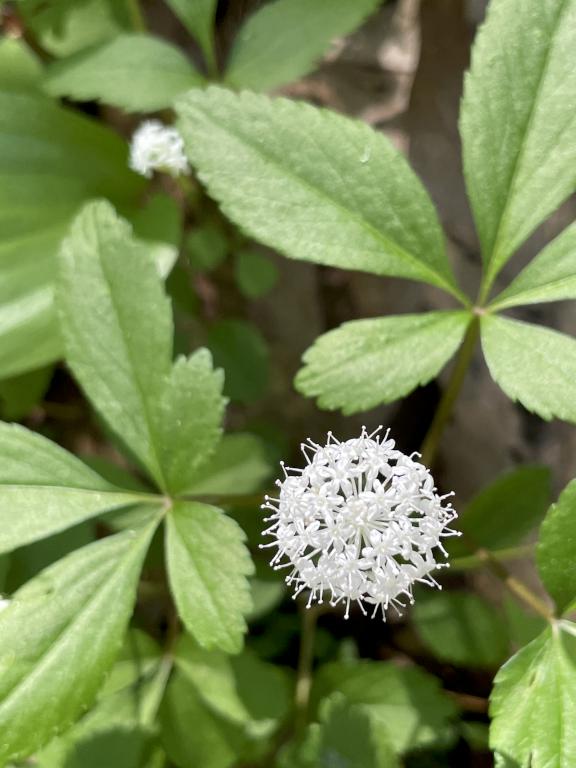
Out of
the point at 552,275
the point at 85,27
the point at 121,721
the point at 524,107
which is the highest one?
the point at 85,27

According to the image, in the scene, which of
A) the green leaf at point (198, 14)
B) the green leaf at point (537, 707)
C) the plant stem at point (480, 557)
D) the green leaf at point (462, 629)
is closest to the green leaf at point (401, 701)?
the green leaf at point (462, 629)

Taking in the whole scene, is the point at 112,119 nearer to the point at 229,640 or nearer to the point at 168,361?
the point at 168,361

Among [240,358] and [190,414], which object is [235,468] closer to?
[240,358]

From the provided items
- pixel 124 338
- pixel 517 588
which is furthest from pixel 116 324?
pixel 517 588

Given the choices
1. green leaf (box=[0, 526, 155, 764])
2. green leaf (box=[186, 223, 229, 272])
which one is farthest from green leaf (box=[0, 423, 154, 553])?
green leaf (box=[186, 223, 229, 272])

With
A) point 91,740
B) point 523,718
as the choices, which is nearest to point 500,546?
point 523,718
